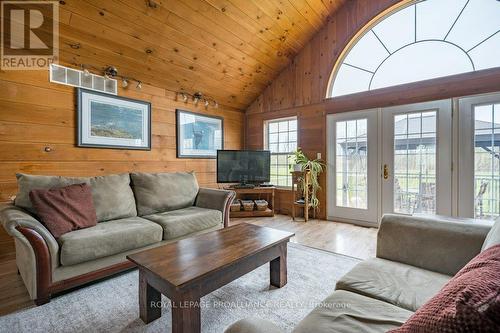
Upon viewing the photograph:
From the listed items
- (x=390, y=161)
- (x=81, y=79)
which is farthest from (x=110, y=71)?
(x=390, y=161)

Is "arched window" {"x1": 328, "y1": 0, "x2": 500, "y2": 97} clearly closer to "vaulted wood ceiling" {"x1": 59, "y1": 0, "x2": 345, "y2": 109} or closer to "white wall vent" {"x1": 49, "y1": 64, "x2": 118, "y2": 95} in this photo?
"vaulted wood ceiling" {"x1": 59, "y1": 0, "x2": 345, "y2": 109}

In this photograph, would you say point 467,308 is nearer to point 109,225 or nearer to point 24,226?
point 24,226

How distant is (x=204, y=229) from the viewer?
2770 millimetres

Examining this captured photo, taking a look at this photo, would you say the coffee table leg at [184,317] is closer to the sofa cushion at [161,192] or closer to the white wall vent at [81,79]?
the sofa cushion at [161,192]

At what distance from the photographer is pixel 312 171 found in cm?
397

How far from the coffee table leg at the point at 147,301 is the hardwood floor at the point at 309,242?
→ 3.04 feet

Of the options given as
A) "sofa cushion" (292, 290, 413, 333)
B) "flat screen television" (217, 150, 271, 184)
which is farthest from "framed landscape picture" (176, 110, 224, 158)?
"sofa cushion" (292, 290, 413, 333)

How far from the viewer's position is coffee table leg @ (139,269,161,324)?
4.89 ft

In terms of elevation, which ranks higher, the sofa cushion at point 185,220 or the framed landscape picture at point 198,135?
the framed landscape picture at point 198,135

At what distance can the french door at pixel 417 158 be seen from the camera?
307 centimetres

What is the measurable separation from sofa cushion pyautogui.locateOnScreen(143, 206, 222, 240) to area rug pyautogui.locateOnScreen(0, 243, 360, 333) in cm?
51

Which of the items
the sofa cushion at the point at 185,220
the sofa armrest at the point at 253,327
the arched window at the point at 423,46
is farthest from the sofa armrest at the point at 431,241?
the arched window at the point at 423,46

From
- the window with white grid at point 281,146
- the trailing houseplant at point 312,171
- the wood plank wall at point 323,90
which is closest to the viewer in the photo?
the wood plank wall at point 323,90

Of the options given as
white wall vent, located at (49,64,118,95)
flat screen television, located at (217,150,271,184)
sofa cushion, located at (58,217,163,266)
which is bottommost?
sofa cushion, located at (58,217,163,266)
